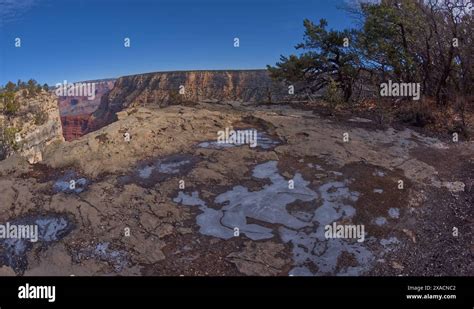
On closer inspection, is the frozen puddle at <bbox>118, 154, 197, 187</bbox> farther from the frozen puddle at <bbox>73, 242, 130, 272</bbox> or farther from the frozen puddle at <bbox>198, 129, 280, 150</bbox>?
the frozen puddle at <bbox>73, 242, 130, 272</bbox>

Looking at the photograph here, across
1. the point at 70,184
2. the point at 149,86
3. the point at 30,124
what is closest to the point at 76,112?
the point at 149,86

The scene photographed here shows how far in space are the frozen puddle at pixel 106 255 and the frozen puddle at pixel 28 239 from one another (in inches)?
21.5

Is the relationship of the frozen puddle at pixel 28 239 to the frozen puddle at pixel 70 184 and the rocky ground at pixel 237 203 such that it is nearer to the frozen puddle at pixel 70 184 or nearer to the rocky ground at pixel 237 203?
the rocky ground at pixel 237 203

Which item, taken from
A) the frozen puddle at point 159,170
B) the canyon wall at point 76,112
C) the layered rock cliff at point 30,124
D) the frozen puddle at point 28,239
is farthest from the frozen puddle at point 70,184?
the canyon wall at point 76,112

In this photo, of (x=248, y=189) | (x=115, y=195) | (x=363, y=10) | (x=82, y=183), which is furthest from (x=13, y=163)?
(x=363, y=10)

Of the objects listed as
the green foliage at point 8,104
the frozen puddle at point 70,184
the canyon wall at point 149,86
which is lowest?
the frozen puddle at point 70,184

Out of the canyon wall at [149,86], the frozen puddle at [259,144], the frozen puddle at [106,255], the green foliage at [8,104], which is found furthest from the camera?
the canyon wall at [149,86]

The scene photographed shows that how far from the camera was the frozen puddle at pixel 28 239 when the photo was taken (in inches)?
182

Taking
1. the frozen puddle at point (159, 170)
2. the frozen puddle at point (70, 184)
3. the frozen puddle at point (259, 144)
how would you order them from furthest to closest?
the frozen puddle at point (259, 144) < the frozen puddle at point (159, 170) < the frozen puddle at point (70, 184)

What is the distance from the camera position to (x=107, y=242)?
4953 mm

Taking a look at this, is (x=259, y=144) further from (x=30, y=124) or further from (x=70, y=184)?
(x=30, y=124)

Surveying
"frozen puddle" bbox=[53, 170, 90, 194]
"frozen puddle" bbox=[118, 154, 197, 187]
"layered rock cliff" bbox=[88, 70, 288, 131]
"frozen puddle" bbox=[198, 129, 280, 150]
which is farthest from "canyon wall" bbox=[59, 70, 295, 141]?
"frozen puddle" bbox=[53, 170, 90, 194]

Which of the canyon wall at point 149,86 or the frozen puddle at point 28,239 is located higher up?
the canyon wall at point 149,86

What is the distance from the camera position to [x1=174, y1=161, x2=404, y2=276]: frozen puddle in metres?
4.60
